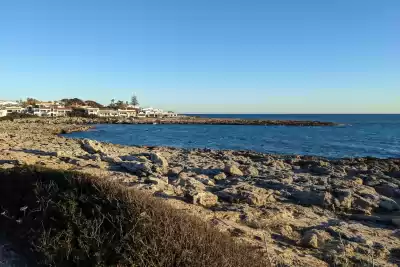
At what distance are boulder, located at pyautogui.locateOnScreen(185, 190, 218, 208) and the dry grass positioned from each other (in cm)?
406

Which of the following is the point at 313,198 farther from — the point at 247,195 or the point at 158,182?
the point at 158,182

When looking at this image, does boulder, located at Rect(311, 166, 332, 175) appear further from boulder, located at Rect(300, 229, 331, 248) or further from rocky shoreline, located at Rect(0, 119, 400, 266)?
boulder, located at Rect(300, 229, 331, 248)

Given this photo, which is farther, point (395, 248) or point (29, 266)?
point (395, 248)

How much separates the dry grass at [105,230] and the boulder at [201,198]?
406 cm

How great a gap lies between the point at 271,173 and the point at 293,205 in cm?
580

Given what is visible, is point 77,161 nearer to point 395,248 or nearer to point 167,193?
point 167,193

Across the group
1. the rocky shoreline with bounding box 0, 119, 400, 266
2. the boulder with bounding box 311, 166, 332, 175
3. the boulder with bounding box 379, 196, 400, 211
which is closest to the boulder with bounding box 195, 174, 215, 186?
the rocky shoreline with bounding box 0, 119, 400, 266

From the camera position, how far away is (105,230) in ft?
19.1

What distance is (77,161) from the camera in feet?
54.3

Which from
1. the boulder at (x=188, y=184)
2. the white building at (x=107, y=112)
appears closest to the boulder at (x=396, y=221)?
the boulder at (x=188, y=184)

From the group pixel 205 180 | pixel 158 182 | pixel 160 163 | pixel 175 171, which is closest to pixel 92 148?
pixel 160 163

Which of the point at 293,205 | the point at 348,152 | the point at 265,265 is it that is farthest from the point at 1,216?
the point at 348,152

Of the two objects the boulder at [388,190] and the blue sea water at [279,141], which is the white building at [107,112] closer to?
the blue sea water at [279,141]

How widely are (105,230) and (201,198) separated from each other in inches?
212
